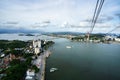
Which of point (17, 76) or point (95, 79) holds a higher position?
point (17, 76)

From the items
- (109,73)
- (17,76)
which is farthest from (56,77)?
(109,73)

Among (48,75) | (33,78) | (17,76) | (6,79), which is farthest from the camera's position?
(48,75)

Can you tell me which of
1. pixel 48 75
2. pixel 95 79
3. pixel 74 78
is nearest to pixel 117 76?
pixel 95 79

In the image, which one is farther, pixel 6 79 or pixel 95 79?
pixel 95 79

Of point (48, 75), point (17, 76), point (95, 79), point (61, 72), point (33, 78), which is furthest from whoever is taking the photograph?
point (61, 72)

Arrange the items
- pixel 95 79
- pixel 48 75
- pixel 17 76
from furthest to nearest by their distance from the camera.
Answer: pixel 48 75 → pixel 95 79 → pixel 17 76

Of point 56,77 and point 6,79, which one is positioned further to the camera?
point 56,77

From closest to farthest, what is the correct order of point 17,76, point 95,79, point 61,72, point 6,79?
point 6,79 → point 17,76 → point 95,79 → point 61,72

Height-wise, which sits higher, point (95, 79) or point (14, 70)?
point (14, 70)

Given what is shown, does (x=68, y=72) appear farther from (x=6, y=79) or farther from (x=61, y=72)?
(x=6, y=79)
